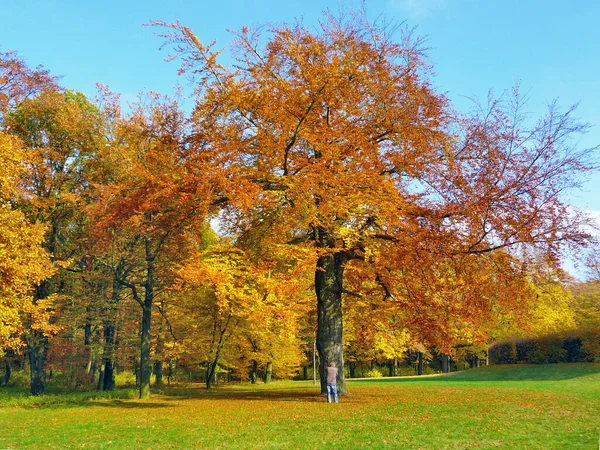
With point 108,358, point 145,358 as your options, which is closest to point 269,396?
point 145,358

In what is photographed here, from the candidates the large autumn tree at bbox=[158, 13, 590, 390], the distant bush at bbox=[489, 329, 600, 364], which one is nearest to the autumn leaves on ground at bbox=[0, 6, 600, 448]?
the large autumn tree at bbox=[158, 13, 590, 390]

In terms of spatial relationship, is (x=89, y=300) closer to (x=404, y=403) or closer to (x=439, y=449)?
(x=404, y=403)

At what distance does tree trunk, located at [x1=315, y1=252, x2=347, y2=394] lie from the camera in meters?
19.2

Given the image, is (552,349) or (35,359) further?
(552,349)

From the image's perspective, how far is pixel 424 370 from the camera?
63844 mm

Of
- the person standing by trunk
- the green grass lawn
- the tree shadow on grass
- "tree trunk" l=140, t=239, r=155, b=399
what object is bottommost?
the tree shadow on grass

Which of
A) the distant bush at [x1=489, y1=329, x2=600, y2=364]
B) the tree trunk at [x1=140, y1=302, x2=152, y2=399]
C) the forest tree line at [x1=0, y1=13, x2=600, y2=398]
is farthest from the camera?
the distant bush at [x1=489, y1=329, x2=600, y2=364]

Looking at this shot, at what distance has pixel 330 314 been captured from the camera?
65.0 ft

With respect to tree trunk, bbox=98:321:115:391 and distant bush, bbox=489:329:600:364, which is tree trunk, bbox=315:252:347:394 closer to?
tree trunk, bbox=98:321:115:391

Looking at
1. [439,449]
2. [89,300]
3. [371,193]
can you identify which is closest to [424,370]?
[89,300]

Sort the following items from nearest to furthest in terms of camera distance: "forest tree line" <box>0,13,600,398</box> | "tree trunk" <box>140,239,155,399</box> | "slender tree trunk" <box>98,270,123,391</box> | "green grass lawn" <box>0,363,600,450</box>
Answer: "green grass lawn" <box>0,363,600,450</box> → "forest tree line" <box>0,13,600,398</box> → "tree trunk" <box>140,239,155,399</box> → "slender tree trunk" <box>98,270,123,391</box>

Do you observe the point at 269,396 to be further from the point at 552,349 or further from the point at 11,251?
the point at 552,349

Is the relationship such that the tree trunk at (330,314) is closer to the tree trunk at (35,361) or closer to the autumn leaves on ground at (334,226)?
the autumn leaves on ground at (334,226)

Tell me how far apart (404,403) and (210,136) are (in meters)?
12.7
